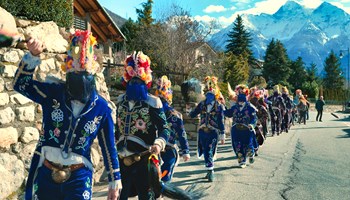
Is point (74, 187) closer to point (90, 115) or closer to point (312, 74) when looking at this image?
point (90, 115)

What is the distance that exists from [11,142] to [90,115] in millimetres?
2585

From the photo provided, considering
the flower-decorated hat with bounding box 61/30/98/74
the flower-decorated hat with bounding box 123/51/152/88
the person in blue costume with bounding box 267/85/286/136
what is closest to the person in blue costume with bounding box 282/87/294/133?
the person in blue costume with bounding box 267/85/286/136

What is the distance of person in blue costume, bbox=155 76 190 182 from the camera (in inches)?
256

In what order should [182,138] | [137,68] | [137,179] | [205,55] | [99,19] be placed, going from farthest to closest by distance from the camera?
1. [205,55]
2. [99,19]
3. [182,138]
4. [137,68]
5. [137,179]

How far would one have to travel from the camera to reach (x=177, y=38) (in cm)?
2466

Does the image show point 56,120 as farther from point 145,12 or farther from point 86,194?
point 145,12

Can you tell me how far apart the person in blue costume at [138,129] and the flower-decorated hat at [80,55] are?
1.32m

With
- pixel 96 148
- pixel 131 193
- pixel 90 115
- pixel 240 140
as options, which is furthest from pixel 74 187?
pixel 240 140

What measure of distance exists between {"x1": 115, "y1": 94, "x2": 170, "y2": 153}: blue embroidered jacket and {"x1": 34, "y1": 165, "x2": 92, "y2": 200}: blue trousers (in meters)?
1.47

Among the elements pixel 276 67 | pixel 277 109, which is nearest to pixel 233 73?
pixel 277 109

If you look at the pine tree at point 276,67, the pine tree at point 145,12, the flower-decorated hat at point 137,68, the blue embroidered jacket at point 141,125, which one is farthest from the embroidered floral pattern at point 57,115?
the pine tree at point 276,67

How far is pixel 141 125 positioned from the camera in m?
4.61

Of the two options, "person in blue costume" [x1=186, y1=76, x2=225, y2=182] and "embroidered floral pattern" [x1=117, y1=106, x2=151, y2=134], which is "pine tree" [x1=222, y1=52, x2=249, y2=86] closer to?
"person in blue costume" [x1=186, y1=76, x2=225, y2=182]

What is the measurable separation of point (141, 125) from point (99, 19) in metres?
16.9
